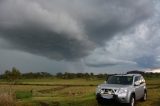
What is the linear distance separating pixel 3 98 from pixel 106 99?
26.6 feet

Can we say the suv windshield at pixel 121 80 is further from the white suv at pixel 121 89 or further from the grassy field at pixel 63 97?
the grassy field at pixel 63 97

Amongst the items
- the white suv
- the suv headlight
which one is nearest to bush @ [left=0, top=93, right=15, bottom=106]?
the white suv

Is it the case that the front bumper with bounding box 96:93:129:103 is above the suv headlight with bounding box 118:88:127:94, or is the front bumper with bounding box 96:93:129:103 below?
below

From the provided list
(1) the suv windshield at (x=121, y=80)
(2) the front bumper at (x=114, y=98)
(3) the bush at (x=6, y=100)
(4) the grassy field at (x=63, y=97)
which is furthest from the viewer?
(4) the grassy field at (x=63, y=97)

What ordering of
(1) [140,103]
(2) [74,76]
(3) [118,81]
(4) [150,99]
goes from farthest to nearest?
1. (2) [74,76]
2. (4) [150,99]
3. (1) [140,103]
4. (3) [118,81]

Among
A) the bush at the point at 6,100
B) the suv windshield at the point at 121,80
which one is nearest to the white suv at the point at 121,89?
the suv windshield at the point at 121,80

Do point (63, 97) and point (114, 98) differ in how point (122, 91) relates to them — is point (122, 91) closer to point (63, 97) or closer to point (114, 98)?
point (114, 98)

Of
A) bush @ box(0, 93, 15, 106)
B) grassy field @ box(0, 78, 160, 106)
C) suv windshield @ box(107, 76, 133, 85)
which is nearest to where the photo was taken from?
suv windshield @ box(107, 76, 133, 85)

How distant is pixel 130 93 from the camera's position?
21.4 metres

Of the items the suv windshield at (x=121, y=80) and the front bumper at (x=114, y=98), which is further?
the suv windshield at (x=121, y=80)

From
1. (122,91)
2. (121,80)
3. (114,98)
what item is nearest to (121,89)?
(122,91)

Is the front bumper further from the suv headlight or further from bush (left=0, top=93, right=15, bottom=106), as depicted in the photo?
bush (left=0, top=93, right=15, bottom=106)

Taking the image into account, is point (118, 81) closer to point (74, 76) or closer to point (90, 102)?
point (90, 102)

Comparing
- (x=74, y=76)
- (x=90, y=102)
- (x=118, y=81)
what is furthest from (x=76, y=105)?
(x=74, y=76)
